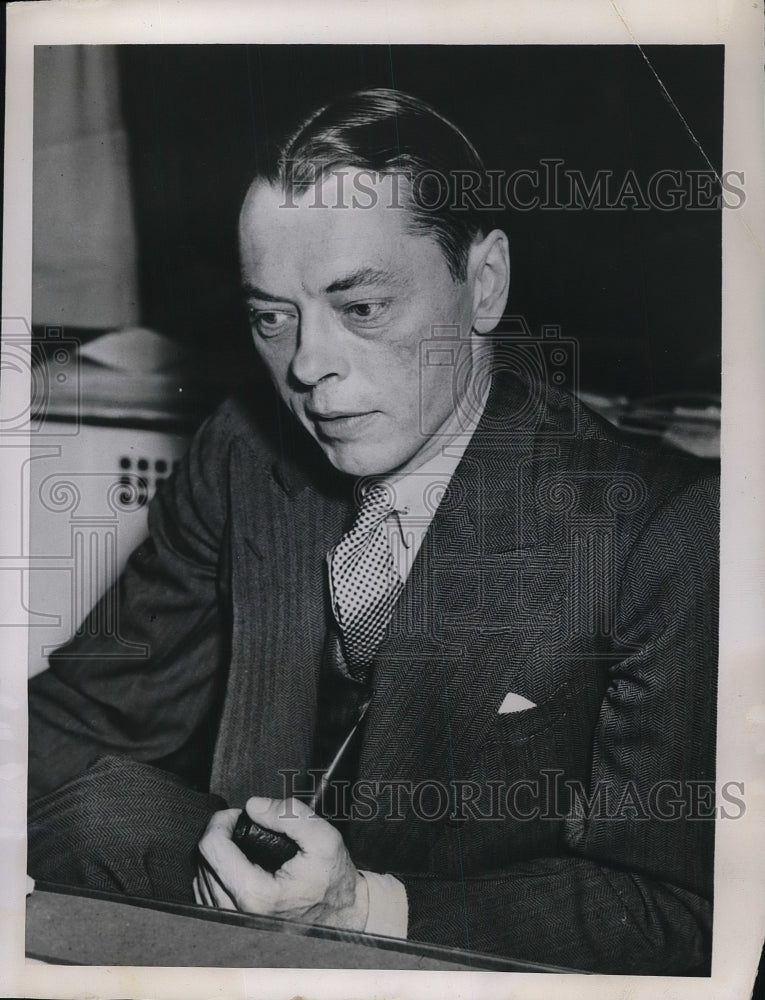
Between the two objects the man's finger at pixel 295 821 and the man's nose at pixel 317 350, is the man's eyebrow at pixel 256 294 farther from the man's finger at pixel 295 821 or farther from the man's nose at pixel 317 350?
the man's finger at pixel 295 821

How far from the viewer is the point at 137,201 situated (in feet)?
7.00

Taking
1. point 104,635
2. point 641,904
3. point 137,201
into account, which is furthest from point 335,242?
point 641,904

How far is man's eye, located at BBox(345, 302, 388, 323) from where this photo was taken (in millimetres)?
2055

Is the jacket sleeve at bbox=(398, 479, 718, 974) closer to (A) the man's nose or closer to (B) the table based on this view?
(B) the table

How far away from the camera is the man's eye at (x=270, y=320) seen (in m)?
2.08

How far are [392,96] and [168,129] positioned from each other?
1.64 feet

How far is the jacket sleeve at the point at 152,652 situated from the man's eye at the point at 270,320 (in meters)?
0.22

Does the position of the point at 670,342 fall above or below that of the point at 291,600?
above

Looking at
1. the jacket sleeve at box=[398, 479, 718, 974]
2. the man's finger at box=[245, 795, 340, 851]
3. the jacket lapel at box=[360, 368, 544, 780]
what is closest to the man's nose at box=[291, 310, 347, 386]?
the jacket lapel at box=[360, 368, 544, 780]

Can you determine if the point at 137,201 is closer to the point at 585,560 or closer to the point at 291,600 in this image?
the point at 291,600

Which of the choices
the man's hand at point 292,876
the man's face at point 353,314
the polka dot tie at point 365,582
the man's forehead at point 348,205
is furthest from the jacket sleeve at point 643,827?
the man's forehead at point 348,205

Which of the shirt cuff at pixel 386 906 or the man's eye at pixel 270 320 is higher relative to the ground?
the man's eye at pixel 270 320

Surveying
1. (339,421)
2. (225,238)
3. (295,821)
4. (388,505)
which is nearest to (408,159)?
(225,238)

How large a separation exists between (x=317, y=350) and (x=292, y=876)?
1129 mm
